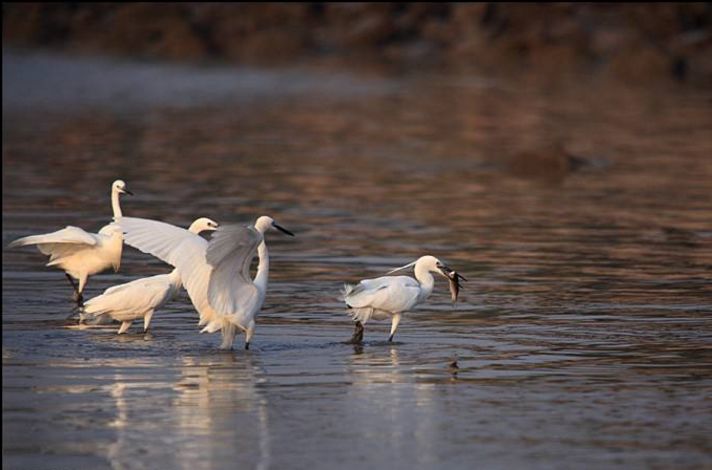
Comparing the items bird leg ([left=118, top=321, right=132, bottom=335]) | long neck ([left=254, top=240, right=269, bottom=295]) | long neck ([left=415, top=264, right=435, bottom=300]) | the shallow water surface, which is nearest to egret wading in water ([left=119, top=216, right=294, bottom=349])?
long neck ([left=254, top=240, right=269, bottom=295])

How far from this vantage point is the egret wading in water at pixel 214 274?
13188mm

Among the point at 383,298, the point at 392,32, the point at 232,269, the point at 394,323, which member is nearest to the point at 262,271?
the point at 232,269

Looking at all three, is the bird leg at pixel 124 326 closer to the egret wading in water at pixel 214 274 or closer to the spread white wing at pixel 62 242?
the egret wading in water at pixel 214 274

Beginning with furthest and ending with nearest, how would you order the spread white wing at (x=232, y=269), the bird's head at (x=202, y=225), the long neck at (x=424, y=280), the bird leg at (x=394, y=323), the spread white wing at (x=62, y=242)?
the spread white wing at (x=62, y=242)
the bird's head at (x=202, y=225)
the long neck at (x=424, y=280)
the bird leg at (x=394, y=323)
the spread white wing at (x=232, y=269)

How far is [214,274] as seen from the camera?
13227 millimetres

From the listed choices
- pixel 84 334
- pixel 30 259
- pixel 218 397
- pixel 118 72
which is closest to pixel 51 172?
pixel 30 259

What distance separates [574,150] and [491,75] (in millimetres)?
24512

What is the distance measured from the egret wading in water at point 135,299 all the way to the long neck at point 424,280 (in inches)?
76.0

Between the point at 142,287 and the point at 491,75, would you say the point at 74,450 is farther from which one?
the point at 491,75

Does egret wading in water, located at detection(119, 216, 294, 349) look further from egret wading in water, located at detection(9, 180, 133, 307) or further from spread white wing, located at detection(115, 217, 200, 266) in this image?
egret wading in water, located at detection(9, 180, 133, 307)

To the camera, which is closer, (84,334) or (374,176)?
(84,334)

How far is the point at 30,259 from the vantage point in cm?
1797

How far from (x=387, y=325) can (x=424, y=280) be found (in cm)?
101

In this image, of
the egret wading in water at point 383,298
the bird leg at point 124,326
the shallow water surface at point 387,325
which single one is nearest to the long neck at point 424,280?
the egret wading in water at point 383,298
